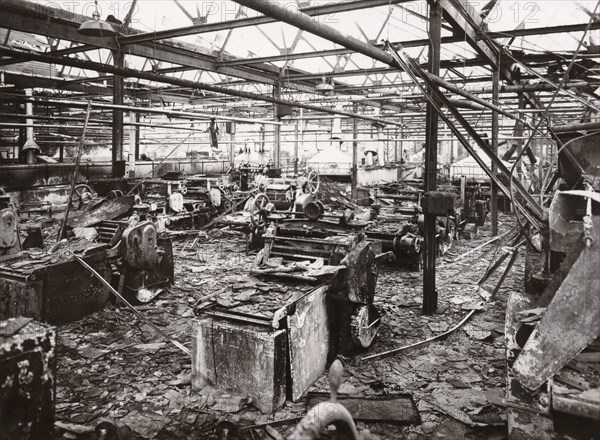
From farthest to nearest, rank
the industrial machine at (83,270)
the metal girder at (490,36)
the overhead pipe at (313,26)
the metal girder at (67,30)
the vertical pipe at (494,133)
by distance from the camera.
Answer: the vertical pipe at (494,133), the metal girder at (67,30), the metal girder at (490,36), the industrial machine at (83,270), the overhead pipe at (313,26)

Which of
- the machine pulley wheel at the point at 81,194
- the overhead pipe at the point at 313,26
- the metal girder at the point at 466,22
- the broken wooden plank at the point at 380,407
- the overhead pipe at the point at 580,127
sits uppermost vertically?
the metal girder at the point at 466,22

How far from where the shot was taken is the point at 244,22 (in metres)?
8.20

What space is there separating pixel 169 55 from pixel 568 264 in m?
11.0

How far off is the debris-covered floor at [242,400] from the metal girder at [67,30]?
6.12 meters

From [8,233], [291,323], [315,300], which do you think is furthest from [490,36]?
[8,233]

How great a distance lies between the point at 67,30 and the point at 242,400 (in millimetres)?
8875

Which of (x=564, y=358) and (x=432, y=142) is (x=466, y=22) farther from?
(x=564, y=358)

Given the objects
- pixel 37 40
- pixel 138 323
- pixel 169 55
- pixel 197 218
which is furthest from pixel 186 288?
pixel 37 40

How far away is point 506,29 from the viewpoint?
8445 mm

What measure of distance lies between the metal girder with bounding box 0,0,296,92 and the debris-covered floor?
612cm

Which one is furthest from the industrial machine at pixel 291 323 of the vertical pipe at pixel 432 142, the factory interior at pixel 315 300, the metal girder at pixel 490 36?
the metal girder at pixel 490 36

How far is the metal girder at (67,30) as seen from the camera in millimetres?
8195

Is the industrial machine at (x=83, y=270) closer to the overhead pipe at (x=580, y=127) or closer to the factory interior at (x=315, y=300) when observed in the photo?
the factory interior at (x=315, y=300)

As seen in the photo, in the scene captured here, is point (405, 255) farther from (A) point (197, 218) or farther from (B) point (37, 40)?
(B) point (37, 40)
